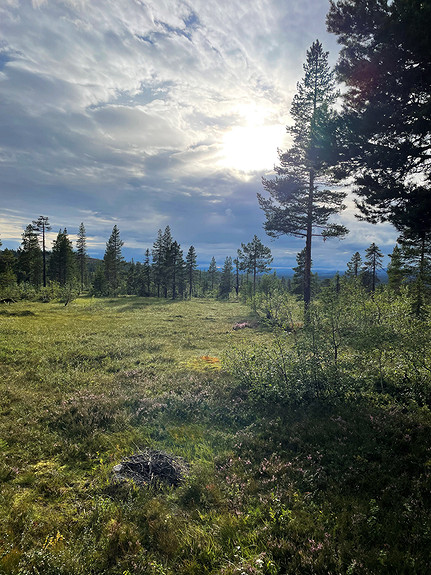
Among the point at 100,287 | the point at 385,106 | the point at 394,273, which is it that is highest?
the point at 385,106

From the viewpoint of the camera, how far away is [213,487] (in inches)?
245

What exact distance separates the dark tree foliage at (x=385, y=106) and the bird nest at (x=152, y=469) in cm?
999

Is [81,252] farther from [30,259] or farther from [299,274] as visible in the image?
[299,274]

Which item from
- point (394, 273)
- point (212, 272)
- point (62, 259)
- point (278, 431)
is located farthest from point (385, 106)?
point (212, 272)

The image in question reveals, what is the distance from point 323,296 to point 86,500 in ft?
30.9

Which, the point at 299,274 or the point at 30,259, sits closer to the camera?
the point at 299,274

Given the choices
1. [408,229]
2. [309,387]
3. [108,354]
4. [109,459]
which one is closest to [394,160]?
[408,229]

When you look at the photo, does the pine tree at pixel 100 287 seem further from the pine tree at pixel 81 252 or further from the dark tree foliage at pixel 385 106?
the dark tree foliage at pixel 385 106

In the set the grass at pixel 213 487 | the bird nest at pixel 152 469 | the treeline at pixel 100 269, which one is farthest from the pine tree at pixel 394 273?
the bird nest at pixel 152 469

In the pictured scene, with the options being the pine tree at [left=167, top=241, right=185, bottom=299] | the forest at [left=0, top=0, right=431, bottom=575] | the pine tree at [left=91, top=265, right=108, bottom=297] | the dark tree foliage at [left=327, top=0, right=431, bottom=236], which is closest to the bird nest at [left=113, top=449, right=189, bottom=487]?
the forest at [left=0, top=0, right=431, bottom=575]

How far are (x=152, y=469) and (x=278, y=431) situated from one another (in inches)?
151

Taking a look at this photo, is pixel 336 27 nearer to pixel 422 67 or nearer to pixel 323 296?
pixel 422 67

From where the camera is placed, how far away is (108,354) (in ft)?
59.0

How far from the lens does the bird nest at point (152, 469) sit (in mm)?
6517
